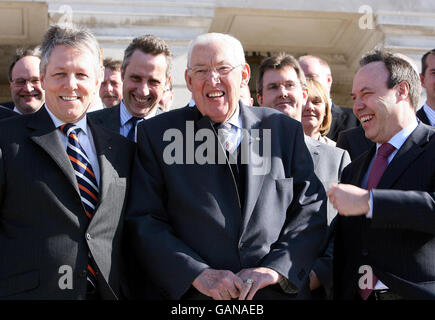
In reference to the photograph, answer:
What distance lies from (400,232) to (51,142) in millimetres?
1906

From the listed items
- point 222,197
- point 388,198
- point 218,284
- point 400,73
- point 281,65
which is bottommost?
point 218,284

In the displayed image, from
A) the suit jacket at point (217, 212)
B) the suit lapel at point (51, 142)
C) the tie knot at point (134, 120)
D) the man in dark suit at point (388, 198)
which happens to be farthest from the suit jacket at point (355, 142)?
the suit lapel at point (51, 142)

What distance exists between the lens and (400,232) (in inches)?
139

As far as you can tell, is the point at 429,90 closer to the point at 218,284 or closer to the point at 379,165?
the point at 379,165

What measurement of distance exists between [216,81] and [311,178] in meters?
0.78

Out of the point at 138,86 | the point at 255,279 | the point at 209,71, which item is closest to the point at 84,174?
the point at 209,71

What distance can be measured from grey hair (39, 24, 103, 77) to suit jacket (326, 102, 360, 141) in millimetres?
3326

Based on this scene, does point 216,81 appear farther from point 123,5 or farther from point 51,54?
point 123,5

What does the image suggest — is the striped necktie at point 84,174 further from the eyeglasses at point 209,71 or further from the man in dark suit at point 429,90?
the man in dark suit at point 429,90

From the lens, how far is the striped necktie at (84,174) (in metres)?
3.47

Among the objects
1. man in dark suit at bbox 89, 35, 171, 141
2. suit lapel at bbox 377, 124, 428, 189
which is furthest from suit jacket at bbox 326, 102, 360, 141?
suit lapel at bbox 377, 124, 428, 189

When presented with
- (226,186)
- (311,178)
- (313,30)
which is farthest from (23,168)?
(313,30)

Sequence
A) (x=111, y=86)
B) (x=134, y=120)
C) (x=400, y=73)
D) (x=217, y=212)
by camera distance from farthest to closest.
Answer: (x=111, y=86), (x=134, y=120), (x=400, y=73), (x=217, y=212)

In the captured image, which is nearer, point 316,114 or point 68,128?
point 68,128
